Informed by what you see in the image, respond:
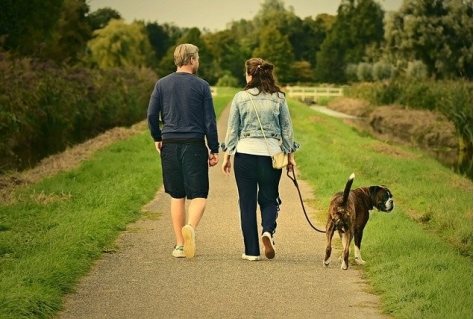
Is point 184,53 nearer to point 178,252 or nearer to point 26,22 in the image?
point 178,252

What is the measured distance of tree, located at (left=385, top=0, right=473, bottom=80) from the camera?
2398 inches

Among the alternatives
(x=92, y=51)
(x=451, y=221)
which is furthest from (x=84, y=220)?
(x=92, y=51)

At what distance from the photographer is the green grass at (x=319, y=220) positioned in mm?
7008

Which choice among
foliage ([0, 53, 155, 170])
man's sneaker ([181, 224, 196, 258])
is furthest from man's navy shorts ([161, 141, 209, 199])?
foliage ([0, 53, 155, 170])

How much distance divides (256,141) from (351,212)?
1139 millimetres

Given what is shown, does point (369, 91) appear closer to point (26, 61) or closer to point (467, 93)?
point (467, 93)

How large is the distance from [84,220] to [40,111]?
1361 centimetres

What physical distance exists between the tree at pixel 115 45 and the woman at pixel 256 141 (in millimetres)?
64465

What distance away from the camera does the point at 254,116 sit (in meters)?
8.77

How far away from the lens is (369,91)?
176ft

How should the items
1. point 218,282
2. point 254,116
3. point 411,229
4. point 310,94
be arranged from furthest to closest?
point 310,94 < point 411,229 < point 254,116 < point 218,282

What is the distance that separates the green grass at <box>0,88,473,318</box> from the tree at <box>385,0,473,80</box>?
137 feet

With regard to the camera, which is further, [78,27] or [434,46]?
[434,46]

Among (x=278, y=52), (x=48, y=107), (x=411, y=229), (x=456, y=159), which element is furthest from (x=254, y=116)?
(x=278, y=52)
